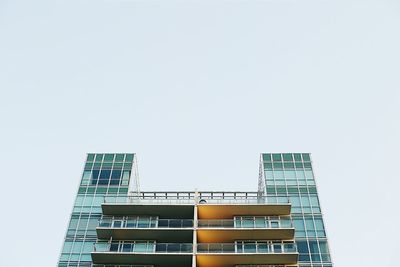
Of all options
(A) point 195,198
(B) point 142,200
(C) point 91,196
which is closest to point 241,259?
(A) point 195,198

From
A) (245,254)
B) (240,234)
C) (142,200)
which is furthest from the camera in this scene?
(142,200)

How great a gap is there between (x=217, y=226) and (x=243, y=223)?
235 cm

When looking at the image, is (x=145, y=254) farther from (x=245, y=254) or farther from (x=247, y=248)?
(x=247, y=248)

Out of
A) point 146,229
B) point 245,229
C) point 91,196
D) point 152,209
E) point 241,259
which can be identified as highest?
point 91,196

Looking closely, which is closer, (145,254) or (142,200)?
(145,254)

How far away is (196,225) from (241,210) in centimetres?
460

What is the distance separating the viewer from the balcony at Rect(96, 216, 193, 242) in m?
42.3

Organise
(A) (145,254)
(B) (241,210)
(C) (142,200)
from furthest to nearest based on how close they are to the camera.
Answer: (C) (142,200) < (B) (241,210) < (A) (145,254)

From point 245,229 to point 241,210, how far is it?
2.71 metres

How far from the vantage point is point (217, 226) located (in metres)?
44.1

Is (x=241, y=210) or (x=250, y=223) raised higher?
(x=241, y=210)

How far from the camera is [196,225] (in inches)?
1683

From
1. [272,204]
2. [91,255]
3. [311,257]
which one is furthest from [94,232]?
[311,257]

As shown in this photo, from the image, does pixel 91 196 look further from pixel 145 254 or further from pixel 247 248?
pixel 247 248
